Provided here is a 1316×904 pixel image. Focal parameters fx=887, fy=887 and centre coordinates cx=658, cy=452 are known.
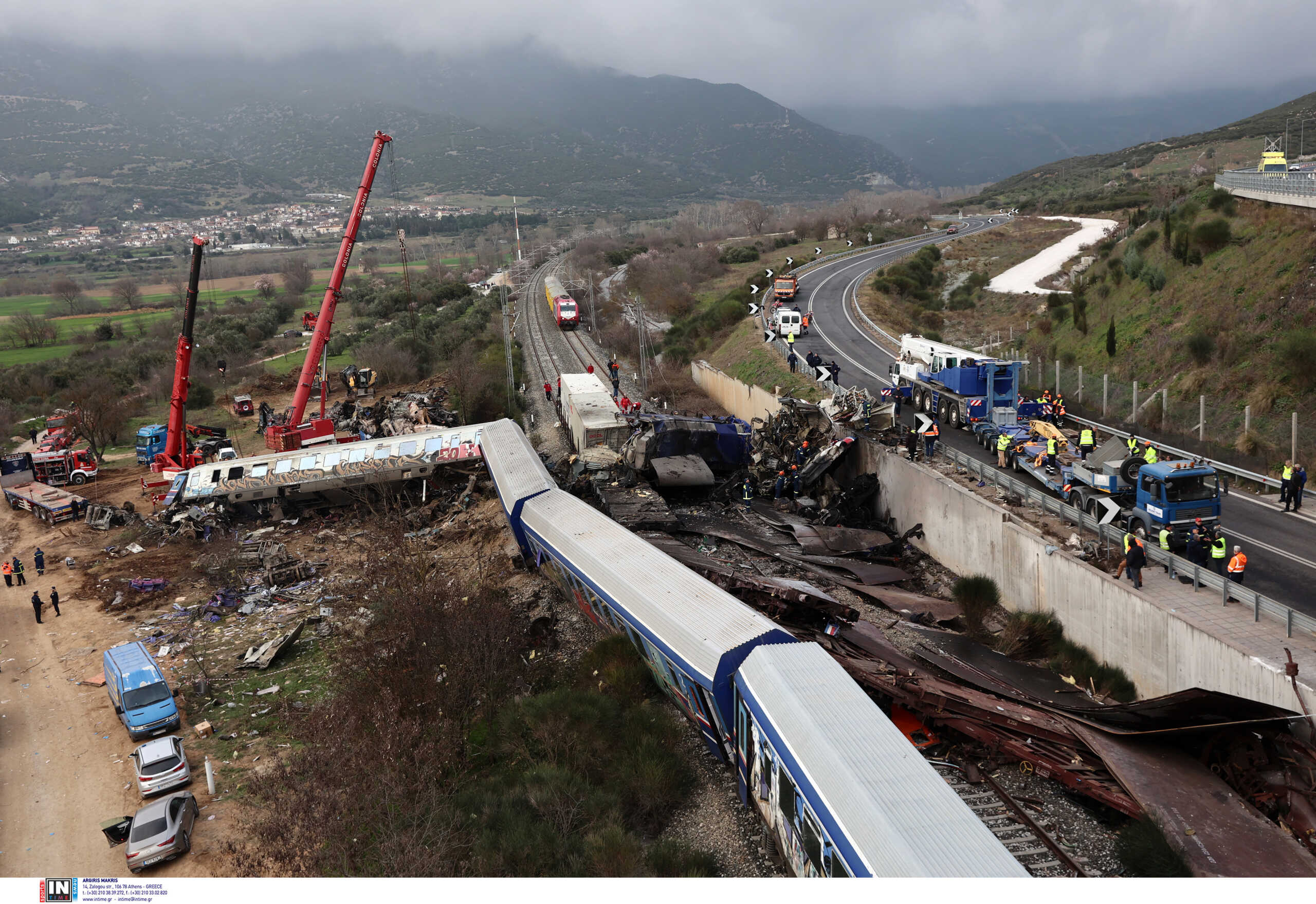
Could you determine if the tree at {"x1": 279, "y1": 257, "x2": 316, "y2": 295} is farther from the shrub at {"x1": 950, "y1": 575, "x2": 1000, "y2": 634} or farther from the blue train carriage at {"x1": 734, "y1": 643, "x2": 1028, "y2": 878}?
the blue train carriage at {"x1": 734, "y1": 643, "x2": 1028, "y2": 878}

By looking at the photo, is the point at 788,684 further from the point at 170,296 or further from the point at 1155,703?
the point at 170,296

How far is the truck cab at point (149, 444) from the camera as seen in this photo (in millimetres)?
45156

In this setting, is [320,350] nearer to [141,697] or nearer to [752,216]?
[141,697]

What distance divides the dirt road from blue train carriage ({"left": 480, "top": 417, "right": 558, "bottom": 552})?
886cm

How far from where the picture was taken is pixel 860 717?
10625 mm

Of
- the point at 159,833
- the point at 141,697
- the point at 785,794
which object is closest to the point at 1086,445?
the point at 785,794

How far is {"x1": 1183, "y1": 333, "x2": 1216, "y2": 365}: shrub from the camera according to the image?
1160 inches

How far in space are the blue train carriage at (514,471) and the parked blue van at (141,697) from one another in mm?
8800

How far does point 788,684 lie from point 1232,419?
21.6 metres

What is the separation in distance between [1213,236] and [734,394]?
20.8 metres

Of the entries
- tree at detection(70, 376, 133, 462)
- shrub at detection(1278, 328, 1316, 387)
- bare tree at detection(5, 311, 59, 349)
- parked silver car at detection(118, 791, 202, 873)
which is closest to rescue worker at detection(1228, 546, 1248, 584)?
shrub at detection(1278, 328, 1316, 387)

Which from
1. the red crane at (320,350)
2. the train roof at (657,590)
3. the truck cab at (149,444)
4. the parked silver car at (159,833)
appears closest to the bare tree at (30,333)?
the truck cab at (149,444)

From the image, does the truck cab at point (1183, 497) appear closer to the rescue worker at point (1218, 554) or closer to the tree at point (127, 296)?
the rescue worker at point (1218, 554)

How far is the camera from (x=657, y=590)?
1591cm
